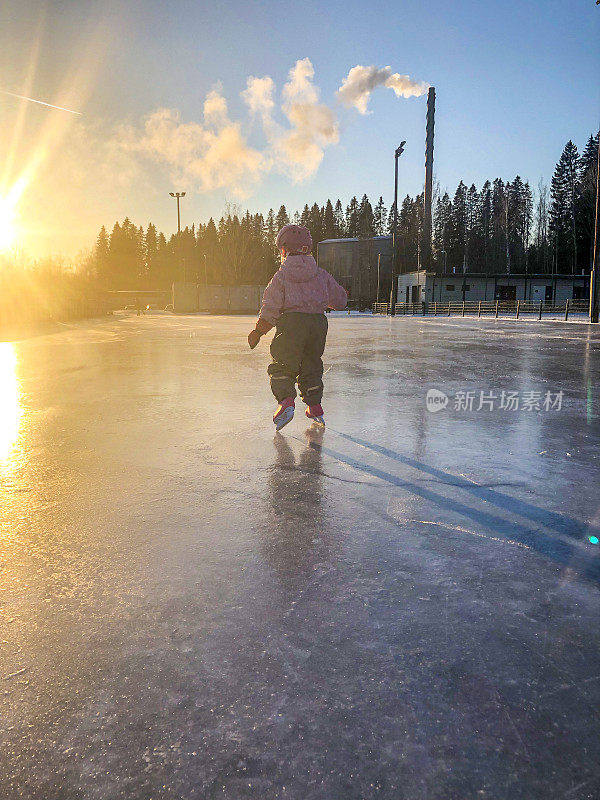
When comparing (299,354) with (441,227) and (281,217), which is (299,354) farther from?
(281,217)

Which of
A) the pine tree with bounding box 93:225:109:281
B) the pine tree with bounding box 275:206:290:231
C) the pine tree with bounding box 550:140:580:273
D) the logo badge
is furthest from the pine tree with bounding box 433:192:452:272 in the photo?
the logo badge

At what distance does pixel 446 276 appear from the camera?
53312mm

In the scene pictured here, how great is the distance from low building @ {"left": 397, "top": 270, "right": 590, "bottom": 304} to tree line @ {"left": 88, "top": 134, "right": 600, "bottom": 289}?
26.2 feet

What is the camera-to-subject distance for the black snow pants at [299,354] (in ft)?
15.7

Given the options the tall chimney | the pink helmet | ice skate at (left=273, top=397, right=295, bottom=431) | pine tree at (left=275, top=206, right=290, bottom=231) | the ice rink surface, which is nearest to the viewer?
the ice rink surface

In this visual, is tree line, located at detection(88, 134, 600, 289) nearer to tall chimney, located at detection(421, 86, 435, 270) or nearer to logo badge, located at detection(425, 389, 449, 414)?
tall chimney, located at detection(421, 86, 435, 270)

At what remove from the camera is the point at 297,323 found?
4.88 meters

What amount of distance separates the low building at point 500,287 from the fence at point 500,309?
15.7 ft

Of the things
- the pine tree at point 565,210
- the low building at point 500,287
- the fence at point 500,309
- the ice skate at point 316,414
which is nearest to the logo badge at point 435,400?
the ice skate at point 316,414

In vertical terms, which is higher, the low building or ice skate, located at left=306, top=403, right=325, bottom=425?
the low building

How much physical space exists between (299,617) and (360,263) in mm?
71587

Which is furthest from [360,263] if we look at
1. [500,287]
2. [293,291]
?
[293,291]

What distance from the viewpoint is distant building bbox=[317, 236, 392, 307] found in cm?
7012

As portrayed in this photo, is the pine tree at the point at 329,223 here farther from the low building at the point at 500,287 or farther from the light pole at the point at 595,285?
the light pole at the point at 595,285
